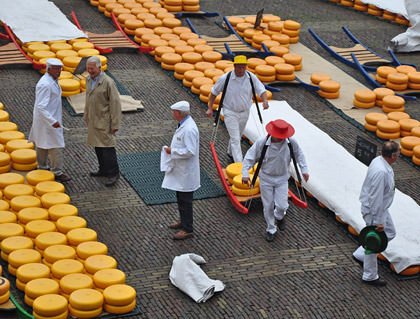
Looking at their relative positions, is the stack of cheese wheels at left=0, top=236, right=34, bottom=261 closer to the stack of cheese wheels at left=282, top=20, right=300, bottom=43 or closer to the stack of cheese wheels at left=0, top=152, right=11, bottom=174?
the stack of cheese wheels at left=0, top=152, right=11, bottom=174

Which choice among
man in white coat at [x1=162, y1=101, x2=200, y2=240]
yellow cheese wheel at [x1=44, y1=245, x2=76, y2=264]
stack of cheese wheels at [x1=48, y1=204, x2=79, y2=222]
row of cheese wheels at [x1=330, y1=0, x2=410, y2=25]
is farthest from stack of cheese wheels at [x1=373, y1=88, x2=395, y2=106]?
yellow cheese wheel at [x1=44, y1=245, x2=76, y2=264]

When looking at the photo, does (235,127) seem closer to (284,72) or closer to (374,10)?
(284,72)

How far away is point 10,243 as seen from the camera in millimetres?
8203

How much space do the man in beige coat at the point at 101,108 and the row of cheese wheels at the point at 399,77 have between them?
6250 millimetres

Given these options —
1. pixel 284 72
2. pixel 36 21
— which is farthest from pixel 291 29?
pixel 36 21

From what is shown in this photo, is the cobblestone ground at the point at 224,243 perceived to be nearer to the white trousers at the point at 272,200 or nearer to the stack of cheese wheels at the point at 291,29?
the white trousers at the point at 272,200

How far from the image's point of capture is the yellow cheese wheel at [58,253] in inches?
315

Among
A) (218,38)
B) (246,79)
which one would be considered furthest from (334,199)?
(218,38)

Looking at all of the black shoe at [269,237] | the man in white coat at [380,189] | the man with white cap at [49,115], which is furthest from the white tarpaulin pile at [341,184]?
the man with white cap at [49,115]

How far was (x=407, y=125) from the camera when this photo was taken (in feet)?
40.1

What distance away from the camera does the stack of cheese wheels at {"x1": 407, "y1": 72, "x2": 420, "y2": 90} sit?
46.5 feet

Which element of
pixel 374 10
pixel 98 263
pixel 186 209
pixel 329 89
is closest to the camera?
pixel 98 263

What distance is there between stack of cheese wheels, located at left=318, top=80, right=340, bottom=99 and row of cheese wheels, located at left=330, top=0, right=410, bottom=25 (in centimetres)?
533

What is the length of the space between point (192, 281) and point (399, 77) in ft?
24.8
